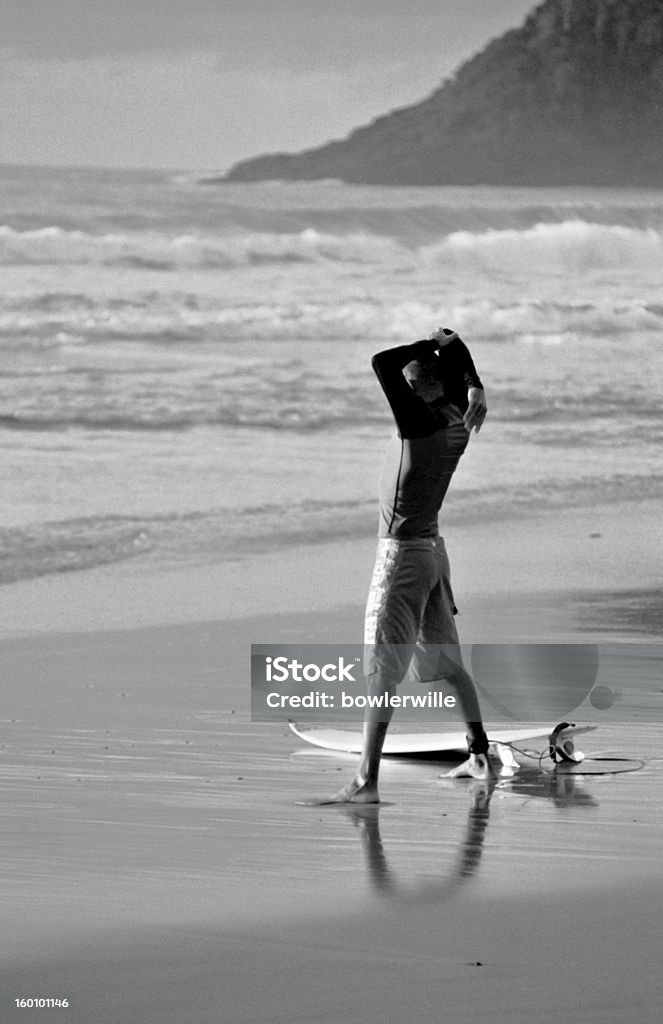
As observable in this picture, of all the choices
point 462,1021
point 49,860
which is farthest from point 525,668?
point 462,1021

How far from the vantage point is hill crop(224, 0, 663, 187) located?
22.0 metres

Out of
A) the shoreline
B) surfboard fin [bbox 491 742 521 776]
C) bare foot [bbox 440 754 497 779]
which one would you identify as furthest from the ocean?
bare foot [bbox 440 754 497 779]

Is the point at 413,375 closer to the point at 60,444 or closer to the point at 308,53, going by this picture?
the point at 60,444

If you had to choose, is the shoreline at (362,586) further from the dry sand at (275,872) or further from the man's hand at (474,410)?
the man's hand at (474,410)

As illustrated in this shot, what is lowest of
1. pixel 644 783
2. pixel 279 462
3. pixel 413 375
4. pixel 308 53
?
pixel 279 462

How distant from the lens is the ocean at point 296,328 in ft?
60.8

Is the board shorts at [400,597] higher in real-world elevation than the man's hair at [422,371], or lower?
lower

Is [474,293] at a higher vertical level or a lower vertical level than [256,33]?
lower

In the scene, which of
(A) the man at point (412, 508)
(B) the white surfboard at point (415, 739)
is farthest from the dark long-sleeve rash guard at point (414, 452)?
(B) the white surfboard at point (415, 739)

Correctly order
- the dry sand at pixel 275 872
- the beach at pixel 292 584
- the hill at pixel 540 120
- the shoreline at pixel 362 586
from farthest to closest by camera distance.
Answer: the hill at pixel 540 120 → the shoreline at pixel 362 586 → the beach at pixel 292 584 → the dry sand at pixel 275 872

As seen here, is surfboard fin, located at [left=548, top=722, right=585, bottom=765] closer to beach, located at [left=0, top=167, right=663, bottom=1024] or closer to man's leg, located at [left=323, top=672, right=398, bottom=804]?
beach, located at [left=0, top=167, right=663, bottom=1024]

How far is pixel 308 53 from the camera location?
20797 millimetres

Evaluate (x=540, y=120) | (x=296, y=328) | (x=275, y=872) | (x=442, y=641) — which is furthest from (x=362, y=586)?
(x=540, y=120)

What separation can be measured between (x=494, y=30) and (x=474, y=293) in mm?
2970
